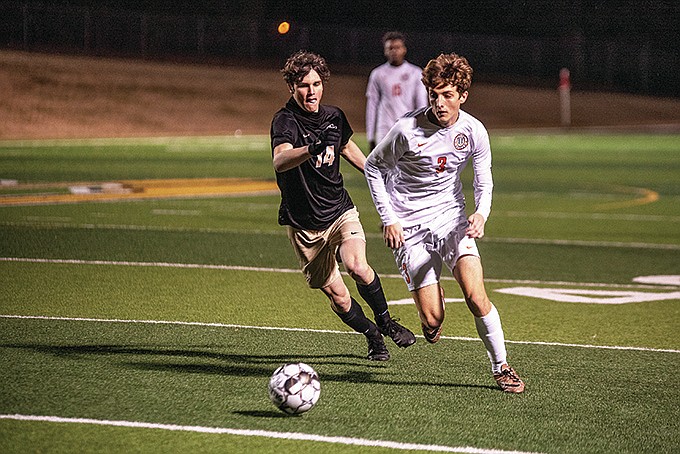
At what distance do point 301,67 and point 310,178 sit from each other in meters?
0.73

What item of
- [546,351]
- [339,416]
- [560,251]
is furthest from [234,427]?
[560,251]

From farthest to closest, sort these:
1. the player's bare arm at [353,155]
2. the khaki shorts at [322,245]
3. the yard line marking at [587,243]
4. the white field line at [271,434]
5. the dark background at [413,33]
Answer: the dark background at [413,33] < the yard line marking at [587,243] < the player's bare arm at [353,155] < the khaki shorts at [322,245] < the white field line at [271,434]

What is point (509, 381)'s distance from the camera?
6.89m

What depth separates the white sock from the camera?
273 inches

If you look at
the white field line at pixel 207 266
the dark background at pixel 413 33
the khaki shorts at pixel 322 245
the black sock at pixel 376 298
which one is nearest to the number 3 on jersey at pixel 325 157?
the khaki shorts at pixel 322 245

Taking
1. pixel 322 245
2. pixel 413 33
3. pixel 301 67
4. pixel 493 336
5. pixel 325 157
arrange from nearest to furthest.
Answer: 1. pixel 493 336
2. pixel 301 67
3. pixel 325 157
4. pixel 322 245
5. pixel 413 33

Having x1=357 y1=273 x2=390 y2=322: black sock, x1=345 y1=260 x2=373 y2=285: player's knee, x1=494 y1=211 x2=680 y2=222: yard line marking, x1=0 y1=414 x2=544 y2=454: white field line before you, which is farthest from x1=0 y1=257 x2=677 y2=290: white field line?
x1=494 y1=211 x2=680 y2=222: yard line marking

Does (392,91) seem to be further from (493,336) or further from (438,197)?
(493,336)

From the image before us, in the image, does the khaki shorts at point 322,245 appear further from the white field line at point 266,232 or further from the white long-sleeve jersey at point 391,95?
the white long-sleeve jersey at point 391,95

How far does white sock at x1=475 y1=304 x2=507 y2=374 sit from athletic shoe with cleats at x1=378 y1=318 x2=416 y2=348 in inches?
34.0

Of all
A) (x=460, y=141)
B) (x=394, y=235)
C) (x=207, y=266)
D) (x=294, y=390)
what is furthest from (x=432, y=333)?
(x=207, y=266)

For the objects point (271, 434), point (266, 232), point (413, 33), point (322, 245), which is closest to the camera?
point (271, 434)

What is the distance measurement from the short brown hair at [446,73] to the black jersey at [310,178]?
0.94 metres

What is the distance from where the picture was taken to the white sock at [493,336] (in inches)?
273
